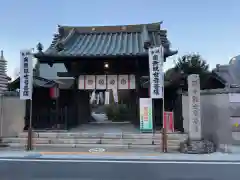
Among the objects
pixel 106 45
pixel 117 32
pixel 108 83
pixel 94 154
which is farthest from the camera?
pixel 117 32

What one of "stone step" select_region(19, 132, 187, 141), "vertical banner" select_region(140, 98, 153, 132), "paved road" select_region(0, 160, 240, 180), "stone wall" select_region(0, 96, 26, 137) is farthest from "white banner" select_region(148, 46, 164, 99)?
"stone wall" select_region(0, 96, 26, 137)

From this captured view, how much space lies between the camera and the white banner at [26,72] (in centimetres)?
1305

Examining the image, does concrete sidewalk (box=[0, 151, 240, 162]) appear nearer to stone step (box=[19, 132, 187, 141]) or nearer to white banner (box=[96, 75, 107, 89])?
stone step (box=[19, 132, 187, 141])

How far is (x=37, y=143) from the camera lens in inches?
516

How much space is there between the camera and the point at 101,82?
51.2 feet

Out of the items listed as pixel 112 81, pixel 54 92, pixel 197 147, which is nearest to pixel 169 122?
pixel 197 147

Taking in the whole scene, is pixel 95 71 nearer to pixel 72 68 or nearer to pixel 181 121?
pixel 72 68

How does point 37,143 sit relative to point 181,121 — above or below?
below

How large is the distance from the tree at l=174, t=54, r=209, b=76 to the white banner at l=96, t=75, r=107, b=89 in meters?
14.1

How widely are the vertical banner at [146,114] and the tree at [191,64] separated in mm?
14905

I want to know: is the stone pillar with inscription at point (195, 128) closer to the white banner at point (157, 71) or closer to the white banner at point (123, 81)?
the white banner at point (157, 71)

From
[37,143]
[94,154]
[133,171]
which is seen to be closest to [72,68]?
[37,143]

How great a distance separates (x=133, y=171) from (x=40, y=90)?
10073 millimetres

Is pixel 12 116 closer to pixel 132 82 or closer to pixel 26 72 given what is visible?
pixel 26 72
